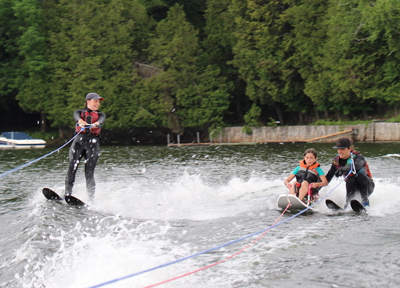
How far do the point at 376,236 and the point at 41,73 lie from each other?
29825mm

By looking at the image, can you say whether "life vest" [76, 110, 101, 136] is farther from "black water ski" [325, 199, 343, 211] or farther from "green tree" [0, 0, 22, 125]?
"green tree" [0, 0, 22, 125]

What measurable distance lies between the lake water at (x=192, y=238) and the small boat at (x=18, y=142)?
18291 mm

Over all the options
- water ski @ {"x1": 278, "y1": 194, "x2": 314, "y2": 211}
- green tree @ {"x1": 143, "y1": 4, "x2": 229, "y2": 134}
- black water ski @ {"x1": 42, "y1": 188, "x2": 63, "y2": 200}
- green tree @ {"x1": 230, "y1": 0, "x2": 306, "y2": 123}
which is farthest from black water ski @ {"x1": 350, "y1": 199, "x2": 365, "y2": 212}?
green tree @ {"x1": 143, "y1": 4, "x2": 229, "y2": 134}

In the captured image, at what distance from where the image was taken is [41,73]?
34.1 metres

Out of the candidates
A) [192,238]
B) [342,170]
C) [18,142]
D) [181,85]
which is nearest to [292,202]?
[342,170]

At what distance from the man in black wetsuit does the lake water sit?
1.98ft

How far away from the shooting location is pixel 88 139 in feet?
33.5

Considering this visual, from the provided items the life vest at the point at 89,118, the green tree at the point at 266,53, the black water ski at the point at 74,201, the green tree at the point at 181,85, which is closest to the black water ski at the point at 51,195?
the black water ski at the point at 74,201

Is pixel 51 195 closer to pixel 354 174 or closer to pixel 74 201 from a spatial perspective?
pixel 74 201

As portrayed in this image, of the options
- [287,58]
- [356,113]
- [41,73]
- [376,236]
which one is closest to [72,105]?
[41,73]

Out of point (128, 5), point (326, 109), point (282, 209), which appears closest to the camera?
point (282, 209)

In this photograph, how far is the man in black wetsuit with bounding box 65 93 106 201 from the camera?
10.1m

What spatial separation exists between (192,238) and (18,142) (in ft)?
82.8

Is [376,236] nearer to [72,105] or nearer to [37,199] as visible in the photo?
[37,199]
